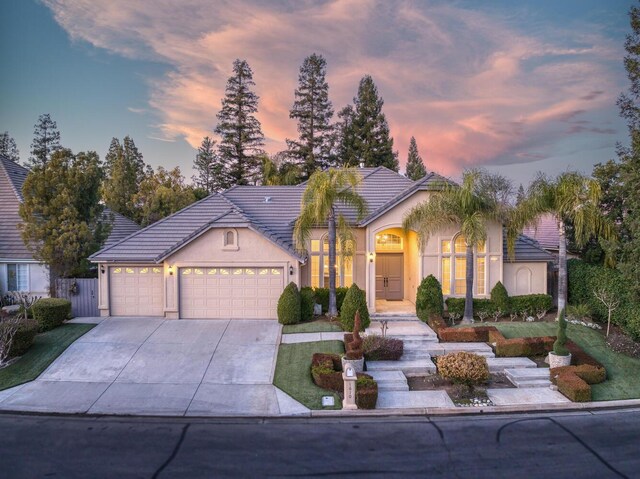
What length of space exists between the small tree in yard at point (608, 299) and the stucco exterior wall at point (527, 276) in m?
2.77

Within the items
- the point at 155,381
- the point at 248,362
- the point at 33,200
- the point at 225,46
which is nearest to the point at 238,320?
the point at 248,362

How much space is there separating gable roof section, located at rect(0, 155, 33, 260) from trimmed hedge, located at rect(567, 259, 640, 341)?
25.8 meters

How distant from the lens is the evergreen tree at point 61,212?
17438mm

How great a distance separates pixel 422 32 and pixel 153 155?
30436 mm

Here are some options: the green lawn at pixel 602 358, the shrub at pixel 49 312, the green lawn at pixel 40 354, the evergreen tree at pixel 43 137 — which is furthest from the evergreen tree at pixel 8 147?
the green lawn at pixel 602 358

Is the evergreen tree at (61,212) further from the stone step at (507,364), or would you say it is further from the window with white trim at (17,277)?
the stone step at (507,364)

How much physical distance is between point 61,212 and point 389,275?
1599 centimetres

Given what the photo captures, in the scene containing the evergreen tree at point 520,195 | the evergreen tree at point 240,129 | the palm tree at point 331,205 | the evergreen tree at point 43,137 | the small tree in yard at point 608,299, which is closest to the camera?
the small tree in yard at point 608,299

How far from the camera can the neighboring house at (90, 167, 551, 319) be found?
17.3 m

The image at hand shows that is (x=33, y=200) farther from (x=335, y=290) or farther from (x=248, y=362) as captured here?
(x=335, y=290)

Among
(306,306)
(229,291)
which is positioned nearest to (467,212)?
(306,306)

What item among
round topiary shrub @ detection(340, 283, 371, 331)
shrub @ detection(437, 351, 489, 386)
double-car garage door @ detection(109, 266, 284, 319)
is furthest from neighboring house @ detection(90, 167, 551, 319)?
shrub @ detection(437, 351, 489, 386)

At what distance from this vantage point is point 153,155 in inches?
1591

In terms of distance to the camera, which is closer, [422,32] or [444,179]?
[444,179]
